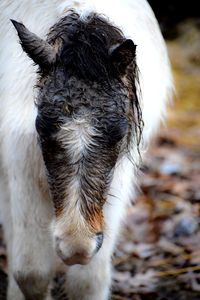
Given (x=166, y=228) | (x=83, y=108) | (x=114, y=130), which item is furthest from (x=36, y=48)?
(x=166, y=228)

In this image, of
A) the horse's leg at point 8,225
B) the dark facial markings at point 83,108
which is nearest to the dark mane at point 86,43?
the dark facial markings at point 83,108

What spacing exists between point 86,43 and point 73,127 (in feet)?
1.90

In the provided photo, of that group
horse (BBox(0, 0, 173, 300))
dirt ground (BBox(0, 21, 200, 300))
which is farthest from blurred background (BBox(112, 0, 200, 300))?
horse (BBox(0, 0, 173, 300))

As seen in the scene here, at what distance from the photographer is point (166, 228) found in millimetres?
7910

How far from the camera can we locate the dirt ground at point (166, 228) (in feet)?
23.0

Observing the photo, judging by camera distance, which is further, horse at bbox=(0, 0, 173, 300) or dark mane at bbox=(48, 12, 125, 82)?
dark mane at bbox=(48, 12, 125, 82)

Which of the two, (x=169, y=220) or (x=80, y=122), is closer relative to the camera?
(x=80, y=122)

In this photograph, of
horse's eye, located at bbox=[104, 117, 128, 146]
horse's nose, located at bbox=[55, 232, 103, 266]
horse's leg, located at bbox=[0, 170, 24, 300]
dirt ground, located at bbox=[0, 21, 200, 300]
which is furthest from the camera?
dirt ground, located at bbox=[0, 21, 200, 300]

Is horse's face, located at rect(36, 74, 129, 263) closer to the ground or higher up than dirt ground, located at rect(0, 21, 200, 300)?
higher up

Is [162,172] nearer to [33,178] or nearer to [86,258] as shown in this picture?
[33,178]

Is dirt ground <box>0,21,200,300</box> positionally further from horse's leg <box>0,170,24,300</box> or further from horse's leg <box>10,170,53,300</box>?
horse's leg <box>10,170,53,300</box>

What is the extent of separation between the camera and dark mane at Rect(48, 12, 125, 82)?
15.9 feet

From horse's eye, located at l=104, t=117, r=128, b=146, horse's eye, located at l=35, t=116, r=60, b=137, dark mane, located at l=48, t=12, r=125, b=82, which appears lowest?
horse's eye, located at l=104, t=117, r=128, b=146

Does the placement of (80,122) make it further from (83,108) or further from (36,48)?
(36,48)
